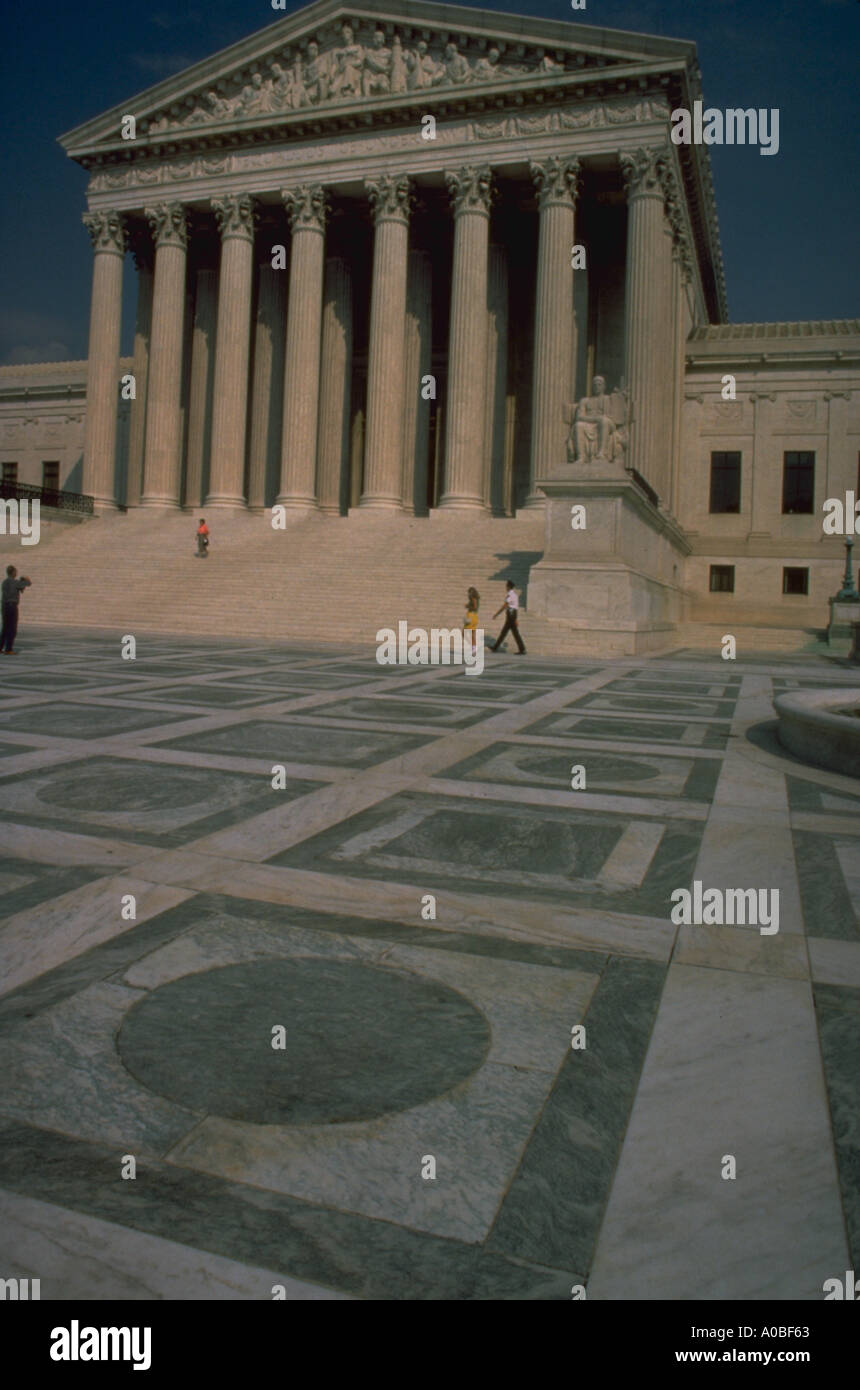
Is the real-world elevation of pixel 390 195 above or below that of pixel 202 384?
above

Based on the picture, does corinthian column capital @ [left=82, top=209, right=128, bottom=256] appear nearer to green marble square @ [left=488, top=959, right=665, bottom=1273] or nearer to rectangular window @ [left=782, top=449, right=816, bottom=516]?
rectangular window @ [left=782, top=449, right=816, bottom=516]

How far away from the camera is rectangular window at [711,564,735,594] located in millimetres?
42531

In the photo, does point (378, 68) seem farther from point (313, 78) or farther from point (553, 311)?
point (553, 311)

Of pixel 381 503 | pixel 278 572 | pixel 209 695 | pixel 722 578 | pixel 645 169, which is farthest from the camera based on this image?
pixel 722 578

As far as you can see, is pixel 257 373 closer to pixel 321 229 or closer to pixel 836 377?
pixel 321 229

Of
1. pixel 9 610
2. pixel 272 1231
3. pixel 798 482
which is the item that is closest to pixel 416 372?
pixel 798 482

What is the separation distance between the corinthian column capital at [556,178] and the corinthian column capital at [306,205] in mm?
8839

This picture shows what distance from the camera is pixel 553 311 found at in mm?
35125

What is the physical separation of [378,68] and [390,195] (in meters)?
5.42

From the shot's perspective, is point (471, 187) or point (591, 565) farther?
point (471, 187)

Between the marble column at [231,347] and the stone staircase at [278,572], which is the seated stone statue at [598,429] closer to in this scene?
the stone staircase at [278,572]

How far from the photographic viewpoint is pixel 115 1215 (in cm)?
Answer: 206

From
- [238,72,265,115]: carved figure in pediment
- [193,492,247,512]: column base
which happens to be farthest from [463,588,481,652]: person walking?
[238,72,265,115]: carved figure in pediment

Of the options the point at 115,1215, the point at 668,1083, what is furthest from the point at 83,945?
the point at 668,1083
